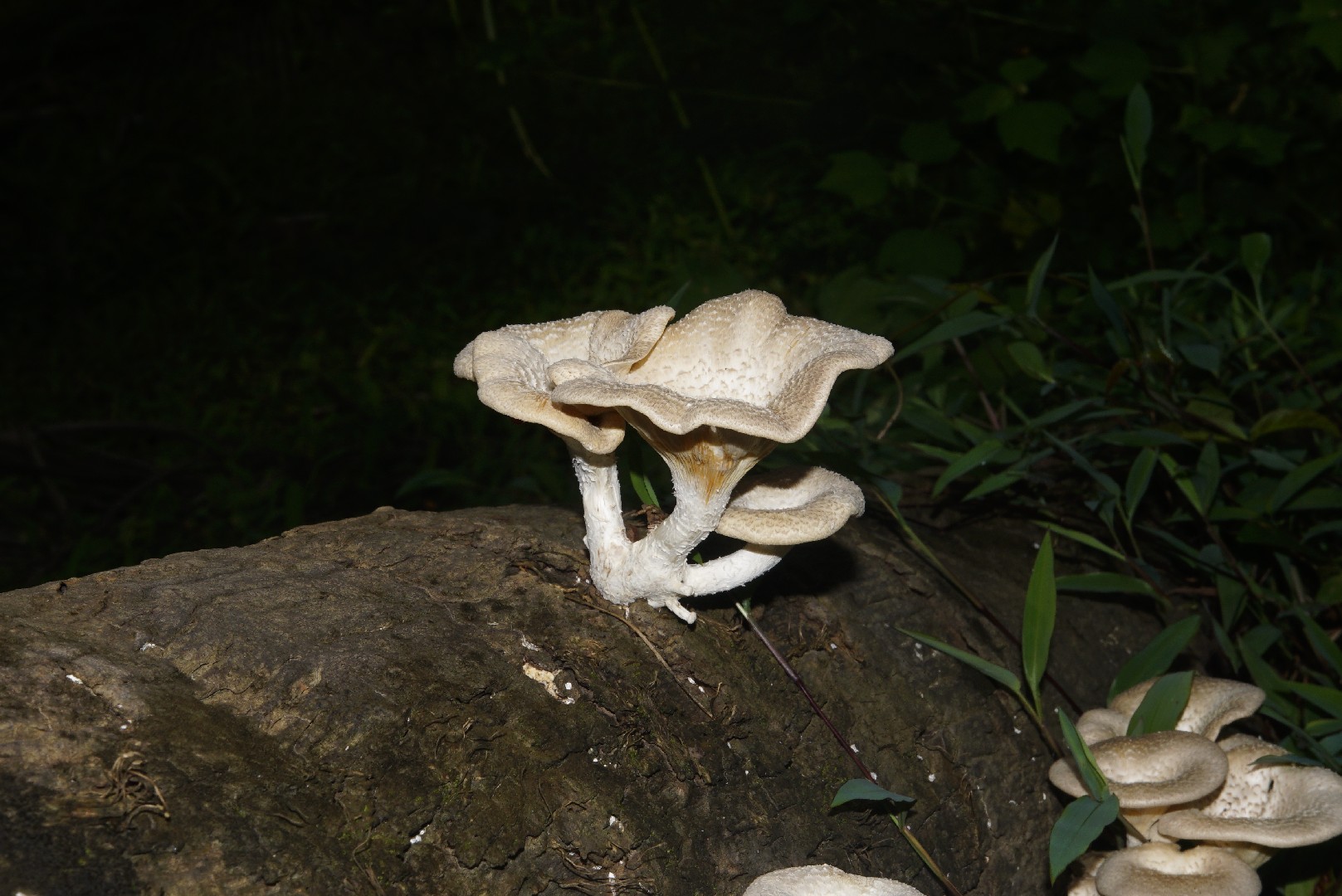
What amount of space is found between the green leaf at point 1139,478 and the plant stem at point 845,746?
1126 mm

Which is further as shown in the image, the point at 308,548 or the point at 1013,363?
the point at 1013,363

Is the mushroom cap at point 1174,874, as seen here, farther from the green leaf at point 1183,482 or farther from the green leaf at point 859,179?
the green leaf at point 859,179

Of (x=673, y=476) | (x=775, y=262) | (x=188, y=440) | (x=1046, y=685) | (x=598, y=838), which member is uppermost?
(x=673, y=476)

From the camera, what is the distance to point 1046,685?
2.48 m

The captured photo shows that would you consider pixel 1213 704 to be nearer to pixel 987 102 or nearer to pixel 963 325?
pixel 963 325

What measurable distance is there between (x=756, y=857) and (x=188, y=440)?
4.41 meters

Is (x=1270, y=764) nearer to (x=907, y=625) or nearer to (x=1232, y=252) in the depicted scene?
(x=907, y=625)

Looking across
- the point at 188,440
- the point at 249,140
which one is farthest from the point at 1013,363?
the point at 249,140

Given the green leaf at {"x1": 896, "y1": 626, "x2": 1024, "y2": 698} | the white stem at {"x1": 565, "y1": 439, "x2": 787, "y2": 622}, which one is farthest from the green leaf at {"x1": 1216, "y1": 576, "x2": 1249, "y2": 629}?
the white stem at {"x1": 565, "y1": 439, "x2": 787, "y2": 622}

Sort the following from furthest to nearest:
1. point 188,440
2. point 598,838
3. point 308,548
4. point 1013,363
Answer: point 188,440 → point 1013,363 → point 308,548 → point 598,838

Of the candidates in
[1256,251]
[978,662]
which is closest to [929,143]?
[1256,251]

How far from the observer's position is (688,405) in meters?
1.58

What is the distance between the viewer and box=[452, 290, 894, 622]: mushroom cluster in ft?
5.48

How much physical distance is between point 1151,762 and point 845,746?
70cm
